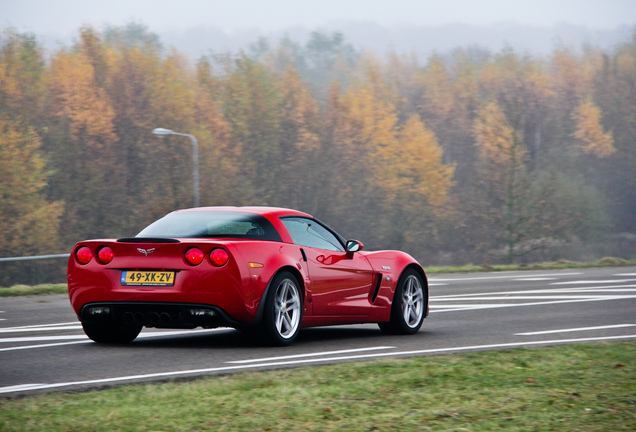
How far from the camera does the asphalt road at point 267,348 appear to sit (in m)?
7.26

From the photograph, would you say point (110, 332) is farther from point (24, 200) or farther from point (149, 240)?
point (24, 200)

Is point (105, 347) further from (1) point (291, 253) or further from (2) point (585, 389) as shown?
(2) point (585, 389)

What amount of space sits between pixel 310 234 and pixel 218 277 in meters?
1.60

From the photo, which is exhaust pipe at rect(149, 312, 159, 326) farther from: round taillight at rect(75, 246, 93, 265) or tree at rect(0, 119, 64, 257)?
tree at rect(0, 119, 64, 257)

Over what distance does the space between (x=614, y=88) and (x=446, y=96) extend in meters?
18.1

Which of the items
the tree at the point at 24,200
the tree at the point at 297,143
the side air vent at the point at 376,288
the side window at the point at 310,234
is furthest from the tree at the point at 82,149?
the side window at the point at 310,234

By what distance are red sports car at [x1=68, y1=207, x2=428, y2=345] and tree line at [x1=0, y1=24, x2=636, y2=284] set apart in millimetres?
32123

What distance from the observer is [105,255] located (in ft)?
28.5

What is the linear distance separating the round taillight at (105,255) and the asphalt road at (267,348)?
2.67 feet

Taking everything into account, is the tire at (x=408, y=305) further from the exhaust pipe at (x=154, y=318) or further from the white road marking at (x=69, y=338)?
the exhaust pipe at (x=154, y=318)

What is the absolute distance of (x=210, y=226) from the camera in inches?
355

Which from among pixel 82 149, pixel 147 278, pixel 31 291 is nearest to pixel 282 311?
pixel 147 278

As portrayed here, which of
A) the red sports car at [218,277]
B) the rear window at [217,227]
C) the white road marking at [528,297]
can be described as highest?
the rear window at [217,227]

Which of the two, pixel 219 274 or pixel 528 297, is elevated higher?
pixel 219 274
